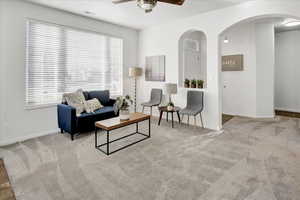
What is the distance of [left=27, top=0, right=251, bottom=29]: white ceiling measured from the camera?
3514 mm

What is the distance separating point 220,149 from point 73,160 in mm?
2448

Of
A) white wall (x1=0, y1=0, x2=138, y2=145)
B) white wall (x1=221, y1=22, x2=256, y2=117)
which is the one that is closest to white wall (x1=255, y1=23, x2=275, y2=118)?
white wall (x1=221, y1=22, x2=256, y2=117)

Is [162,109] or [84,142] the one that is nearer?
[84,142]

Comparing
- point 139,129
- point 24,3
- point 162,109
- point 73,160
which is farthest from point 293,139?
point 24,3

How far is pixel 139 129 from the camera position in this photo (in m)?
4.10

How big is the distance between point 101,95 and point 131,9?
2.25 meters

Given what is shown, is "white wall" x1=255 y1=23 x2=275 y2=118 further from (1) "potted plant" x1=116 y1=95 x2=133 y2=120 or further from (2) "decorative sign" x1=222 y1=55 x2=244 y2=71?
(1) "potted plant" x1=116 y1=95 x2=133 y2=120

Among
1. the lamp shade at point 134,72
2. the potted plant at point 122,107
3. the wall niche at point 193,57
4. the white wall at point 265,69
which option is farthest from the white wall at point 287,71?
the potted plant at point 122,107

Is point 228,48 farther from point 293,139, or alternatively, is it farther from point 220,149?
point 220,149

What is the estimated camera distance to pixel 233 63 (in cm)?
557

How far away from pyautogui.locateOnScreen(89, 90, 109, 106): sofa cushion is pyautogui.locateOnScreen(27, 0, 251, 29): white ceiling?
6.37 ft

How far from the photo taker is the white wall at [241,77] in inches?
206

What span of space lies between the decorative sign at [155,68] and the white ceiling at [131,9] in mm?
1084

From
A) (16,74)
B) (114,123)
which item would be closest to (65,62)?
(16,74)
